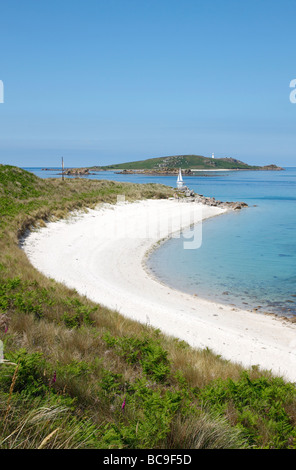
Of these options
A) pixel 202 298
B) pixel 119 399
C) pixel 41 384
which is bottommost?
pixel 202 298

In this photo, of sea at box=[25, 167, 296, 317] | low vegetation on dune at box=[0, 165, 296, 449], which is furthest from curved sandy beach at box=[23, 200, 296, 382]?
low vegetation on dune at box=[0, 165, 296, 449]

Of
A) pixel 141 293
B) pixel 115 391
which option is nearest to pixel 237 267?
pixel 141 293

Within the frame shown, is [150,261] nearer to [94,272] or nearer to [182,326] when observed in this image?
[94,272]

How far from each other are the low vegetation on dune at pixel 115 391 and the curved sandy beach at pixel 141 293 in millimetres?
2044

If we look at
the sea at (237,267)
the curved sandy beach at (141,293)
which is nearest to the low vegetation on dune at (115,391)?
the curved sandy beach at (141,293)

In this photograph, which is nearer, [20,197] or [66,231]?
[66,231]

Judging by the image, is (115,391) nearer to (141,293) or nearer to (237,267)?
(141,293)

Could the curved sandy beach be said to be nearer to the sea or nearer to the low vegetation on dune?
the sea

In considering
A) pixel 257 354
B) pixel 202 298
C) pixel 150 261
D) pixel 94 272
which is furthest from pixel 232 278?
pixel 257 354
